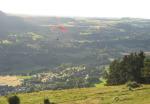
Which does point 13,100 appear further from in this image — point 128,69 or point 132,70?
point 128,69

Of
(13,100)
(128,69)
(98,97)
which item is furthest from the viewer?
(128,69)

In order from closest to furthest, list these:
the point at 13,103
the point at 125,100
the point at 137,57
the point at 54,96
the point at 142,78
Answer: the point at 125,100 < the point at 13,103 < the point at 54,96 < the point at 142,78 < the point at 137,57

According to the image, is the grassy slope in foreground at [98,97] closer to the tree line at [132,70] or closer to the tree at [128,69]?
the tree line at [132,70]

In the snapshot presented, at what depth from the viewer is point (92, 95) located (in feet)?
261

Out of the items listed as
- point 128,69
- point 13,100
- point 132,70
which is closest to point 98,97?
point 13,100

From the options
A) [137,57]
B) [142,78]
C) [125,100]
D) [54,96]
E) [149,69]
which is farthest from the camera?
[137,57]

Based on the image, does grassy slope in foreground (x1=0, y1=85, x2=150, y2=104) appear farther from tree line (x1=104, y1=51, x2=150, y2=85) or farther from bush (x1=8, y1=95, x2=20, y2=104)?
tree line (x1=104, y1=51, x2=150, y2=85)

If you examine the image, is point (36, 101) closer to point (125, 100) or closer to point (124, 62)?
point (125, 100)

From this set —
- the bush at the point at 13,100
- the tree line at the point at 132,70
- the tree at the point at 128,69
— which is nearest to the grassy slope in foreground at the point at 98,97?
the bush at the point at 13,100

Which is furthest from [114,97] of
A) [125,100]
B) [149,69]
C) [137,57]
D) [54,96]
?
[137,57]

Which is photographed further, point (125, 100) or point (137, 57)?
point (137, 57)

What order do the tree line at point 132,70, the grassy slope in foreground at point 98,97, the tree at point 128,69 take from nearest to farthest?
the grassy slope in foreground at point 98,97
the tree line at point 132,70
the tree at point 128,69

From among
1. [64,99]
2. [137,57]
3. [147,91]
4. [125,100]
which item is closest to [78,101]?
[64,99]

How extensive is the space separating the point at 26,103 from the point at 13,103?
10.7 ft
